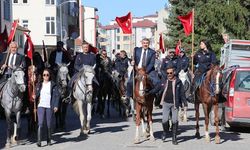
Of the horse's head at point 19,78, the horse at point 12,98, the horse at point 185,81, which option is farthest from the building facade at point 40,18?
the horse's head at point 19,78

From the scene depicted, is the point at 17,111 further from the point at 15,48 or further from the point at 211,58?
the point at 211,58

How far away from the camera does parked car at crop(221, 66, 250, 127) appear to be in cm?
1669

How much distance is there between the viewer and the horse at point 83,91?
1605 cm

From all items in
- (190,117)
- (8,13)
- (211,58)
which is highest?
(8,13)

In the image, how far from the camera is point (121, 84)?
2197 centimetres

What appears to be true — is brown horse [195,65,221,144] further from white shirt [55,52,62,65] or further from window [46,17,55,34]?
window [46,17,55,34]

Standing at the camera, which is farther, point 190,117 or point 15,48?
point 190,117

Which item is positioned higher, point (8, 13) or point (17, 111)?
point (8, 13)

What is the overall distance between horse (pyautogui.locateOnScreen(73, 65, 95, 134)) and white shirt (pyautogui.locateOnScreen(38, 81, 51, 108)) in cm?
174

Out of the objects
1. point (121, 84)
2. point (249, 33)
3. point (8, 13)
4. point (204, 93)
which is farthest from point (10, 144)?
point (8, 13)

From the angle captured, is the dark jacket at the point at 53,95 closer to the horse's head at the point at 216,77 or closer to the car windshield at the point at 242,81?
the horse's head at the point at 216,77

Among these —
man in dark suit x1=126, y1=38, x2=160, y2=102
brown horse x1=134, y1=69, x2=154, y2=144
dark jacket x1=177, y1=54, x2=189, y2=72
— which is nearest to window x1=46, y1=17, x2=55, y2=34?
dark jacket x1=177, y1=54, x2=189, y2=72

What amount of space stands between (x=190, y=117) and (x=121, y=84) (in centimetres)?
290

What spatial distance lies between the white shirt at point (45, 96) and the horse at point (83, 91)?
1.74 m
